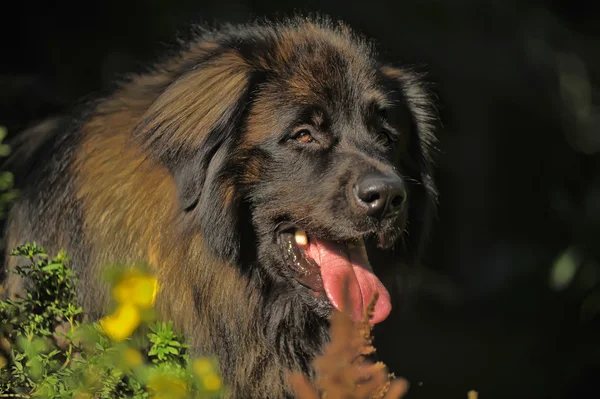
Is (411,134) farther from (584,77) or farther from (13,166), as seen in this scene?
(584,77)

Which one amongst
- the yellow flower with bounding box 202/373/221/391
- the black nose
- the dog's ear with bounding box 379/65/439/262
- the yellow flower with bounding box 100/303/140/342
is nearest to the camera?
the yellow flower with bounding box 202/373/221/391

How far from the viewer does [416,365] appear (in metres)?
6.44

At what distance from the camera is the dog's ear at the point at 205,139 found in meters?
3.38

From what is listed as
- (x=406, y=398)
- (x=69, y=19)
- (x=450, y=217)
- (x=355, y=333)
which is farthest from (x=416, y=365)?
(x=355, y=333)

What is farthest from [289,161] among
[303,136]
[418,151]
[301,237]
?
[418,151]

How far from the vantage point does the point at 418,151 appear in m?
4.03

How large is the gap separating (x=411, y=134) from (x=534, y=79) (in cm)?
382

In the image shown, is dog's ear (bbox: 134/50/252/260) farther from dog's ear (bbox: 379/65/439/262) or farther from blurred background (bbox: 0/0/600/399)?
blurred background (bbox: 0/0/600/399)

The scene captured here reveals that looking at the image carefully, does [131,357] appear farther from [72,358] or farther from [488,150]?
[488,150]

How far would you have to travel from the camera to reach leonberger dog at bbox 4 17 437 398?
11.1 ft

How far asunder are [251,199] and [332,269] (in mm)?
423

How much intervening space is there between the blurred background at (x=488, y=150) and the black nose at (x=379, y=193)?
2.80m

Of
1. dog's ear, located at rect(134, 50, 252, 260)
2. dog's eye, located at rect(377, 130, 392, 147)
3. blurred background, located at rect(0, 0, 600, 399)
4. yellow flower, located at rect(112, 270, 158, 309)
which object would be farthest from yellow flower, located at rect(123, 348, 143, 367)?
blurred background, located at rect(0, 0, 600, 399)

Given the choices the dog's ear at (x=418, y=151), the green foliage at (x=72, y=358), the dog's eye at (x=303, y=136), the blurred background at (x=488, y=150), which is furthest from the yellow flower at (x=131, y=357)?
the blurred background at (x=488, y=150)
